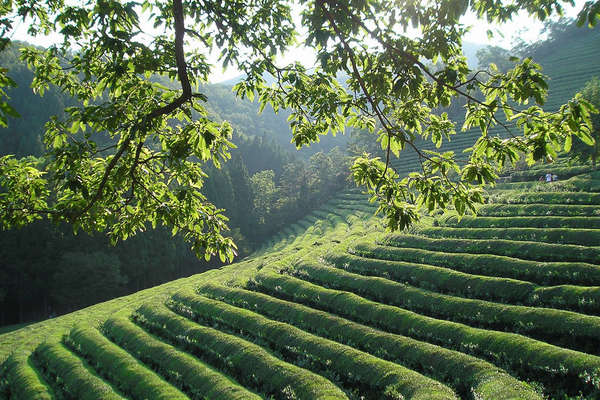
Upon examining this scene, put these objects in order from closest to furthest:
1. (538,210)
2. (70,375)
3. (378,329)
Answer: (378,329) < (70,375) < (538,210)

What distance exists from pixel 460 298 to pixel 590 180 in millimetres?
18592

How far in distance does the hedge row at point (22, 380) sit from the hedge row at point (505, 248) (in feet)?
70.6

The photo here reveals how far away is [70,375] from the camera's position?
60.0 feet

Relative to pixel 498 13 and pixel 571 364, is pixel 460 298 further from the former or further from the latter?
pixel 498 13

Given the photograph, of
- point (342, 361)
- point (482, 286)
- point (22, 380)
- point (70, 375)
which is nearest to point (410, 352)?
point (342, 361)

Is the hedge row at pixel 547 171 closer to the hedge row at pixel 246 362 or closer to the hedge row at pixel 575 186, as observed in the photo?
the hedge row at pixel 575 186

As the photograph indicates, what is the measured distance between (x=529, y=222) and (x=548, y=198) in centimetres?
461

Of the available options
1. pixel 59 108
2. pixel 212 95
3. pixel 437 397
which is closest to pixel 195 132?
pixel 437 397

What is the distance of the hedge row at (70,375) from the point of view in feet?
53.7

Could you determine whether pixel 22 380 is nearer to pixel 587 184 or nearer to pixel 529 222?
pixel 529 222

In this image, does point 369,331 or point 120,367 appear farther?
point 120,367

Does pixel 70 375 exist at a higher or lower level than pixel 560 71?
lower

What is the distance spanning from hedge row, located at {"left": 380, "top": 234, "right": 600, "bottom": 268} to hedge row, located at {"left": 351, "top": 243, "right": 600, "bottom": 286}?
4.55ft

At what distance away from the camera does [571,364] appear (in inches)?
502
